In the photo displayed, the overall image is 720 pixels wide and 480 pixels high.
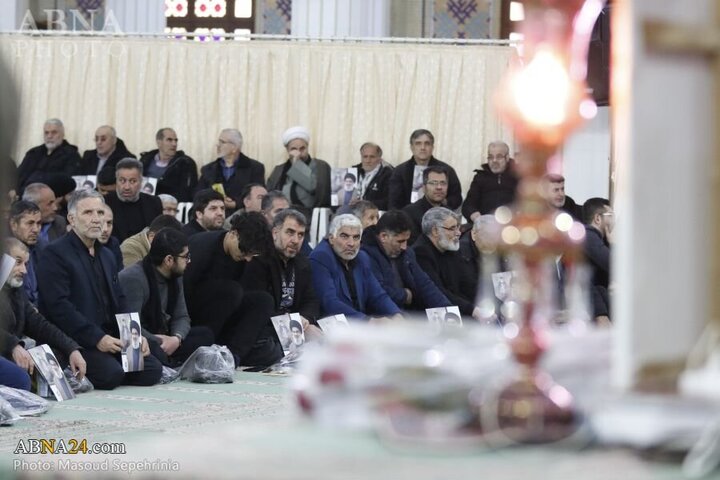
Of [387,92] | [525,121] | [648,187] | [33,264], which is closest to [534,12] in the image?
[525,121]

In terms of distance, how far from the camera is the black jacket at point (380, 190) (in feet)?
44.4

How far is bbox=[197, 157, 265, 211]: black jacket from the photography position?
44.3ft

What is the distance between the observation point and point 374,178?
13570mm

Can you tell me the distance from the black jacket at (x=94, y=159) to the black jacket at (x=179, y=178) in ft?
0.79

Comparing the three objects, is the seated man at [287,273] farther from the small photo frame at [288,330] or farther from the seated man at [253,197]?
the seated man at [253,197]

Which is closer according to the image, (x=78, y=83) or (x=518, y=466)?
(x=518, y=466)

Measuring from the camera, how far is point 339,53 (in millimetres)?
14555

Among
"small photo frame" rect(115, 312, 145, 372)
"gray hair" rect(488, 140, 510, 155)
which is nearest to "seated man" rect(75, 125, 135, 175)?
"gray hair" rect(488, 140, 510, 155)

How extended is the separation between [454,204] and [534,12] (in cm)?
1153

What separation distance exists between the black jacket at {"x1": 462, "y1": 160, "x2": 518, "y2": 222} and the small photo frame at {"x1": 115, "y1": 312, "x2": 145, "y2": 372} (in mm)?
5081

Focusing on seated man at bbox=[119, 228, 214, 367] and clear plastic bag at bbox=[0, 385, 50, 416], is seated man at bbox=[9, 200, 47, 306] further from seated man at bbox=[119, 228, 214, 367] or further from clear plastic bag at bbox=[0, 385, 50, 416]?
clear plastic bag at bbox=[0, 385, 50, 416]

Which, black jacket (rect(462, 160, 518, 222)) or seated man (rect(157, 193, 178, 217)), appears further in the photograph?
black jacket (rect(462, 160, 518, 222))

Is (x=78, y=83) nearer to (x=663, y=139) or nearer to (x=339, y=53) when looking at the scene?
(x=339, y=53)

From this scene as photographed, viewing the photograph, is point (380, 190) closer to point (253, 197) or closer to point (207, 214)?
point (253, 197)
